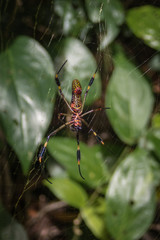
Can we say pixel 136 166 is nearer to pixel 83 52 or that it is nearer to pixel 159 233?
pixel 83 52

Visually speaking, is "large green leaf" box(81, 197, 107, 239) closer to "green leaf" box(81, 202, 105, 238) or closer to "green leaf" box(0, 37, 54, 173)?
"green leaf" box(81, 202, 105, 238)

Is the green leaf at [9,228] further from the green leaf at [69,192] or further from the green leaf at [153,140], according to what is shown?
the green leaf at [153,140]

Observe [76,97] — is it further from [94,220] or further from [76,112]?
[94,220]

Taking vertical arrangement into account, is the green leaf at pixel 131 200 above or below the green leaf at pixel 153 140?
below

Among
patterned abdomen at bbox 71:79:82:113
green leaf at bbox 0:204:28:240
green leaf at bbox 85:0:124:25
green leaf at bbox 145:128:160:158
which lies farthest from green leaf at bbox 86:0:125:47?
green leaf at bbox 0:204:28:240

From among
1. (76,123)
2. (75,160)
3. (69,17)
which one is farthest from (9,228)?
(69,17)

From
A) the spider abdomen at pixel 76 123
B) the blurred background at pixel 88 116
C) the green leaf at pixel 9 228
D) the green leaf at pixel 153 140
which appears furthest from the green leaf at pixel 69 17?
the green leaf at pixel 9 228
